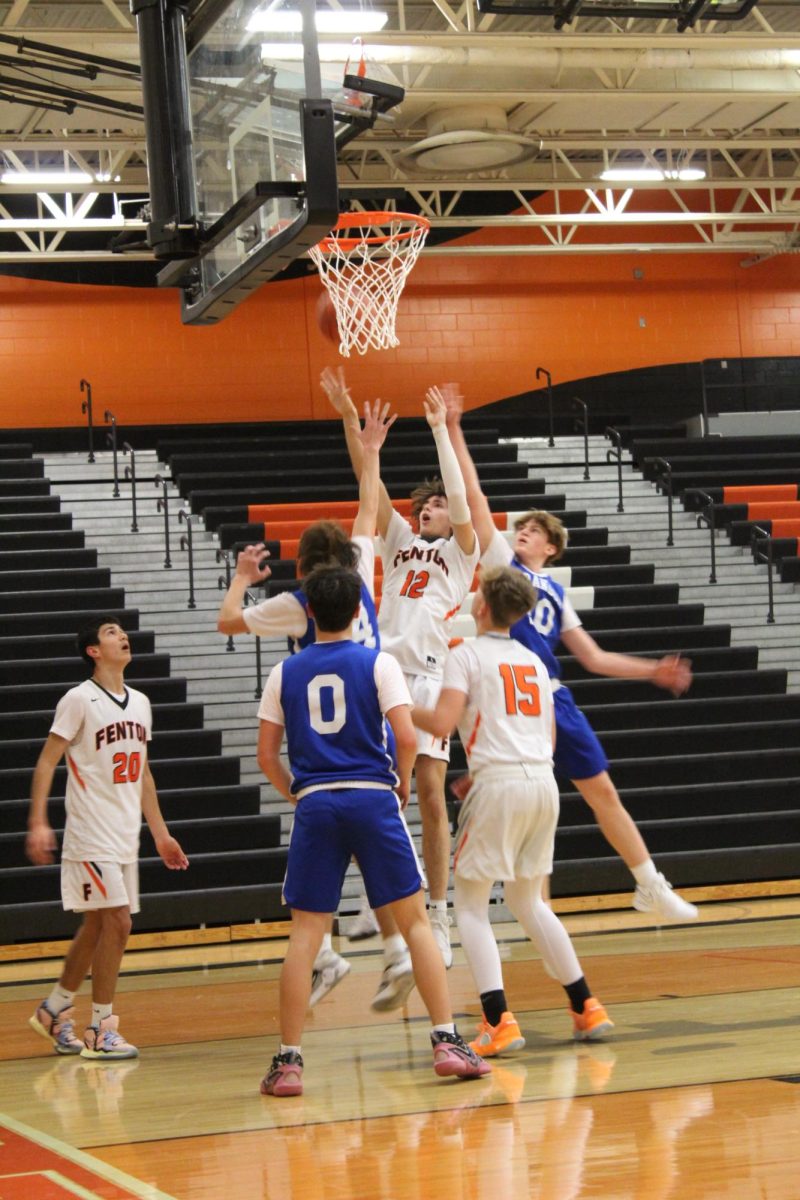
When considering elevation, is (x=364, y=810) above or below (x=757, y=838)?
above

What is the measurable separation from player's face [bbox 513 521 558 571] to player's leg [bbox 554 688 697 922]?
1.73 feet

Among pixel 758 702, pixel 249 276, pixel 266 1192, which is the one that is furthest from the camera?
pixel 758 702

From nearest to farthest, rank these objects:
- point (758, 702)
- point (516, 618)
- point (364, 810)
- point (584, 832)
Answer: point (364, 810), point (516, 618), point (584, 832), point (758, 702)

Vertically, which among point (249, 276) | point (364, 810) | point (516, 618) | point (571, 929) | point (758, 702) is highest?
point (249, 276)

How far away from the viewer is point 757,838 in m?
10.7

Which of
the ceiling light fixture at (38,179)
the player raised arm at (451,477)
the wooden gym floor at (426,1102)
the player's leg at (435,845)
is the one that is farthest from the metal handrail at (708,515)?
the player raised arm at (451,477)

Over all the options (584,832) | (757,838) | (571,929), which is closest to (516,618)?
(571,929)

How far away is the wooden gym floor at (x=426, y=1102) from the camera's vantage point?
361 cm

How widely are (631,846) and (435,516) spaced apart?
1630 millimetres

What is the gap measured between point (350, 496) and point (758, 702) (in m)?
5.19

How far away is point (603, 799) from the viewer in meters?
6.05

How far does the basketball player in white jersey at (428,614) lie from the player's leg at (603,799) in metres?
0.70

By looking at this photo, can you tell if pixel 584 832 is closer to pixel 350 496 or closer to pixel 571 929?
pixel 571 929

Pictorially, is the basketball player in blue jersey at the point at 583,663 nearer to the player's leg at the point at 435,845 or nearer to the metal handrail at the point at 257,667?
the player's leg at the point at 435,845
